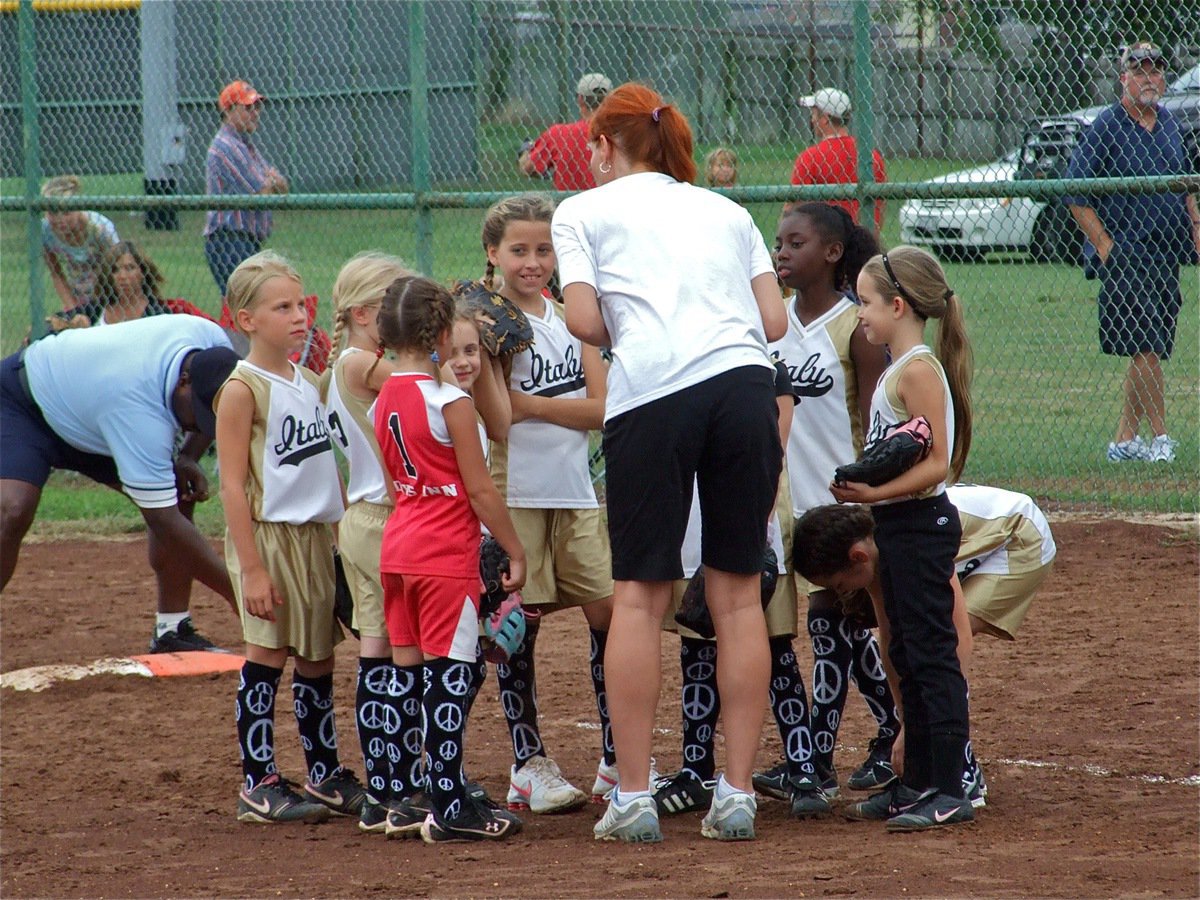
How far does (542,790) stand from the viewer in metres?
4.31

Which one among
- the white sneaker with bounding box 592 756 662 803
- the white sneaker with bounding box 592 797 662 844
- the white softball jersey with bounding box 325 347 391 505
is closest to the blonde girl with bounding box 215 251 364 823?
the white softball jersey with bounding box 325 347 391 505

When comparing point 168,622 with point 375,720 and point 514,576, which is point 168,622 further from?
point 514,576

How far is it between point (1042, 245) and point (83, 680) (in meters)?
5.57

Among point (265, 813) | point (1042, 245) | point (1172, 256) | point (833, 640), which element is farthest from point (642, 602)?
point (1042, 245)

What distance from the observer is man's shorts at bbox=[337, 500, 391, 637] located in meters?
4.26

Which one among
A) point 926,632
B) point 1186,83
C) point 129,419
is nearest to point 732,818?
point 926,632

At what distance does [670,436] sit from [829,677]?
1.05 metres

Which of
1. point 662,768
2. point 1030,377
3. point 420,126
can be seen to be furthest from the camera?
point 1030,377

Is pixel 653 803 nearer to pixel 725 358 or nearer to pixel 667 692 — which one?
pixel 725 358

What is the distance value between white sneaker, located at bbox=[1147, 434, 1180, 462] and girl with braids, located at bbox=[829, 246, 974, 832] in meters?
4.28

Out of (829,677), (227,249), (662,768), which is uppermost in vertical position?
(227,249)

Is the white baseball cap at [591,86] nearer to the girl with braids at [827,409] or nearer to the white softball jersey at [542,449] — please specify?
the girl with braids at [827,409]

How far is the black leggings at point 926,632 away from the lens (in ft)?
12.6

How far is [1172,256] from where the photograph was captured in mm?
7402
